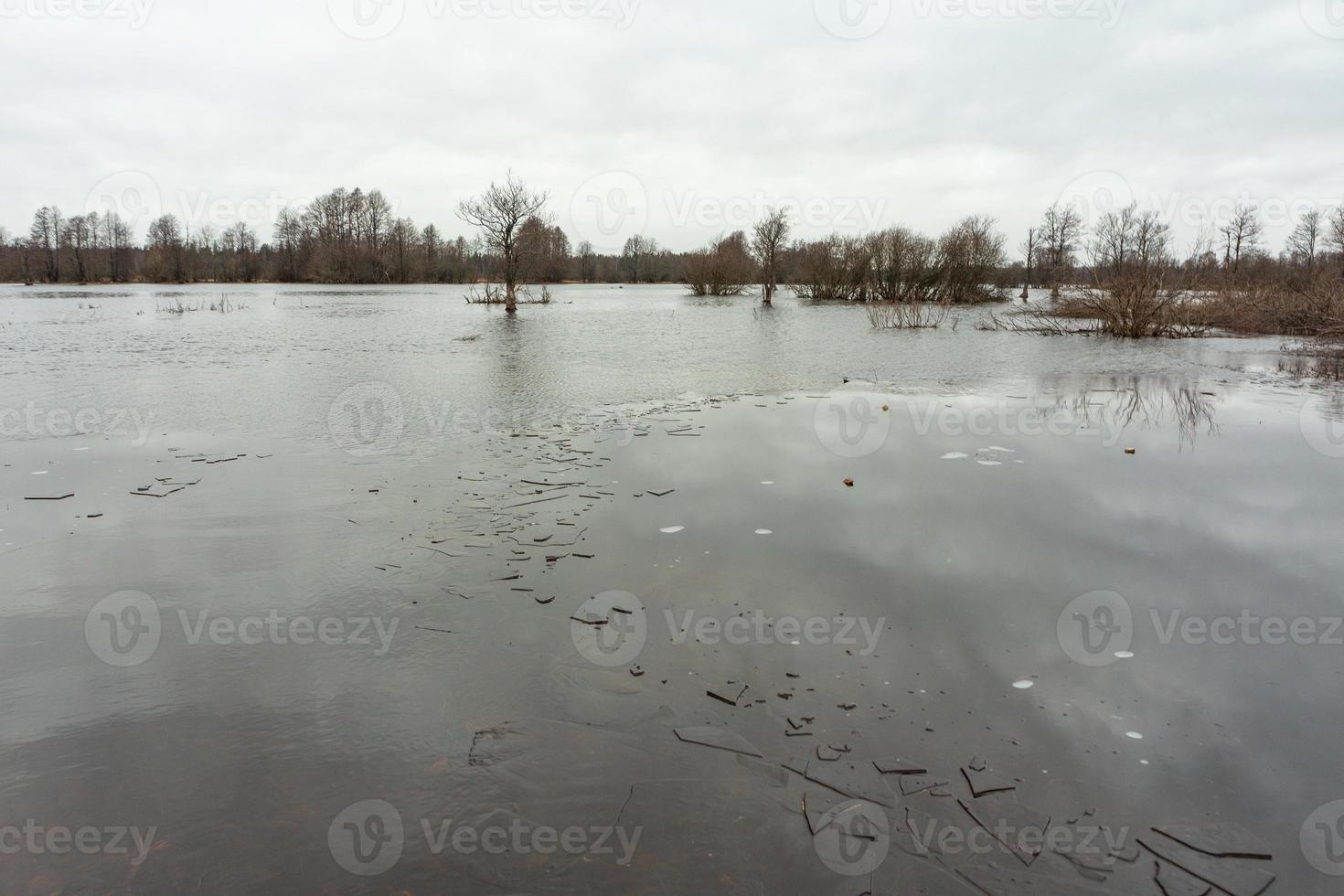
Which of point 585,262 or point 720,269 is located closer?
point 720,269

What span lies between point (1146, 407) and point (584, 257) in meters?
116

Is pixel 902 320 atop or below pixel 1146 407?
atop

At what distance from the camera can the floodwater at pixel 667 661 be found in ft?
8.68

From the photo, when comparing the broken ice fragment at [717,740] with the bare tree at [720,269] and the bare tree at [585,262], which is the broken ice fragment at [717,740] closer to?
the bare tree at [720,269]

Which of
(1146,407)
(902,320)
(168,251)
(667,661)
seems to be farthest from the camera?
(168,251)

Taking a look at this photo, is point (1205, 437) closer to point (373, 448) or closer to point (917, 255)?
point (373, 448)

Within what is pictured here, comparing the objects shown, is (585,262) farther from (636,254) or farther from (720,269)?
(720,269)

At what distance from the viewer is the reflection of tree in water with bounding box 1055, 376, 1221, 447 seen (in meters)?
9.88

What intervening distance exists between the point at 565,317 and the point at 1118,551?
100 feet

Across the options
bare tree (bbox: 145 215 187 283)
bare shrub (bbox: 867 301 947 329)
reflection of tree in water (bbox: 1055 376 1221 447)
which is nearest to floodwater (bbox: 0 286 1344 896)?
reflection of tree in water (bbox: 1055 376 1221 447)

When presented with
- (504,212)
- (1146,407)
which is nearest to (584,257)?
(504,212)

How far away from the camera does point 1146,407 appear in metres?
11.4

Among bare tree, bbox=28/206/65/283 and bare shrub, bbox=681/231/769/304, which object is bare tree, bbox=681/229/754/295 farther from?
bare tree, bbox=28/206/65/283

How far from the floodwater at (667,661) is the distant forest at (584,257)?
23969 millimetres
